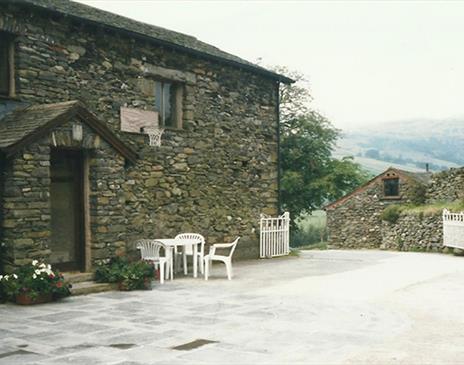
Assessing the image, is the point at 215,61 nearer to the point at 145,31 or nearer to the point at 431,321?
the point at 145,31

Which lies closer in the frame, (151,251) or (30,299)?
(30,299)

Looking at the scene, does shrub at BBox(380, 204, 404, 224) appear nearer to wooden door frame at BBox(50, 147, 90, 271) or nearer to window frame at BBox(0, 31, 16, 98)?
wooden door frame at BBox(50, 147, 90, 271)

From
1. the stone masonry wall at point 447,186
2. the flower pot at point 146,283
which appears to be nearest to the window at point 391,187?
the stone masonry wall at point 447,186

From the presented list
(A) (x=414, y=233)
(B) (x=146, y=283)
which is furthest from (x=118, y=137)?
(A) (x=414, y=233)

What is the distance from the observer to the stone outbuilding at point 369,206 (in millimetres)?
28109

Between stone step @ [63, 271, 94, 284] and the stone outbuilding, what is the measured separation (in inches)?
808

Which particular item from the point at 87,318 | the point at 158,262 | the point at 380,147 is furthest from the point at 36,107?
the point at 380,147

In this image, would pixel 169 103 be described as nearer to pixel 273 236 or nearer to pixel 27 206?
pixel 273 236

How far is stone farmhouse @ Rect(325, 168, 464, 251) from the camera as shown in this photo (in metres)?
23.5

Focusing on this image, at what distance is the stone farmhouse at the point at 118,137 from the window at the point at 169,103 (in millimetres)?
24

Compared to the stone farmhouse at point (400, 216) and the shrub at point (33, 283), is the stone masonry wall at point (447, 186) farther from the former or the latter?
the shrub at point (33, 283)

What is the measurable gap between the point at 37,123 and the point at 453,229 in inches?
585

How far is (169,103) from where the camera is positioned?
13.4 metres

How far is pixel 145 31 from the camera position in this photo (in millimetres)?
12930
